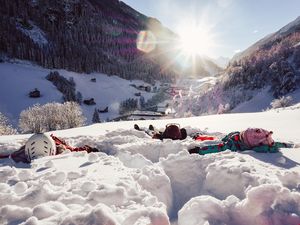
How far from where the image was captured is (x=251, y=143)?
7215 millimetres

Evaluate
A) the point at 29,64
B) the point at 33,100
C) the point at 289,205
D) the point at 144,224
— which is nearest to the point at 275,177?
the point at 289,205

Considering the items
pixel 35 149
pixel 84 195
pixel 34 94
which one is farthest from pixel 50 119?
pixel 34 94

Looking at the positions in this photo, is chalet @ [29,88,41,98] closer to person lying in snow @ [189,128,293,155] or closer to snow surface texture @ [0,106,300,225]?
snow surface texture @ [0,106,300,225]

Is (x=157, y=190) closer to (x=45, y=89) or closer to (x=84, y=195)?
(x=84, y=195)

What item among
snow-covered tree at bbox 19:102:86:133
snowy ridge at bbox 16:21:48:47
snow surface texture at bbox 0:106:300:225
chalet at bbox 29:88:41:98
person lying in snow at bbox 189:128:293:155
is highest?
snowy ridge at bbox 16:21:48:47

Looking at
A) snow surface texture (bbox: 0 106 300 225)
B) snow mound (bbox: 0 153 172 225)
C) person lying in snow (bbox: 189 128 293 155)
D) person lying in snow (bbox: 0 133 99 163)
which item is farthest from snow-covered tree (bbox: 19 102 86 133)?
snow mound (bbox: 0 153 172 225)

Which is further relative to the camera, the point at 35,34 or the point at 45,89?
the point at 35,34

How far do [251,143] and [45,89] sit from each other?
87406 mm

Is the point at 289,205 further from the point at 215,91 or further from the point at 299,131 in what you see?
the point at 215,91

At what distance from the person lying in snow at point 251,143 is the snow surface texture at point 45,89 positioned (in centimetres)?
6555

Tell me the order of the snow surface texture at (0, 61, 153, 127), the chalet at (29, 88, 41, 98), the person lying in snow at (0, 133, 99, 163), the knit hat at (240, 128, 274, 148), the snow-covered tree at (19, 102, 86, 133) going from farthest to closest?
the chalet at (29, 88, 41, 98), the snow surface texture at (0, 61, 153, 127), the snow-covered tree at (19, 102, 86, 133), the person lying in snow at (0, 133, 99, 163), the knit hat at (240, 128, 274, 148)

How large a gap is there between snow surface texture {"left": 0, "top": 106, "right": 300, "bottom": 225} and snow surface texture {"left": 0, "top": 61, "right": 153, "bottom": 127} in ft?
217

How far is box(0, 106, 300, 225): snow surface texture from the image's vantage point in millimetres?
3387

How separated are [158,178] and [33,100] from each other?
8023 cm
